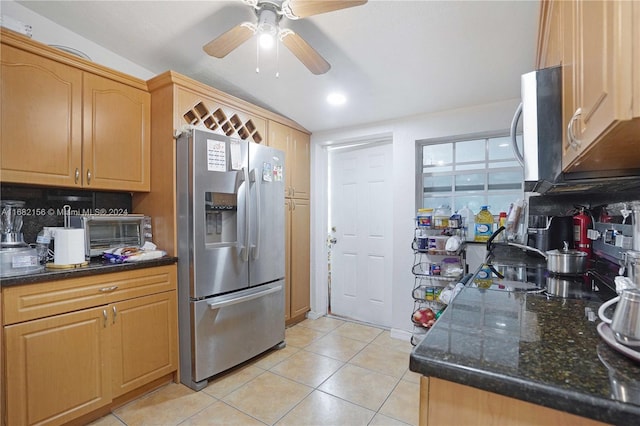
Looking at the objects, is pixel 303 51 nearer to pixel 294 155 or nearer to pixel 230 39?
pixel 230 39

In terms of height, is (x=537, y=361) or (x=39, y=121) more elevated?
(x=39, y=121)

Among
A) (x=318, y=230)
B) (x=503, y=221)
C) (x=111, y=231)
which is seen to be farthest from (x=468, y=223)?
(x=111, y=231)

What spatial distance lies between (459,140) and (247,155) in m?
1.99

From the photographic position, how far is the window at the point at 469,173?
2635mm

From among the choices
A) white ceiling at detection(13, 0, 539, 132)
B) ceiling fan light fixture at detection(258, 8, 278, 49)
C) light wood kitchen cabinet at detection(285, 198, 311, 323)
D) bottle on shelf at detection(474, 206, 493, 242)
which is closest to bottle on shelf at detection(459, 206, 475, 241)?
bottle on shelf at detection(474, 206, 493, 242)

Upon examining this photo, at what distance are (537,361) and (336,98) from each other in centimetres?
253

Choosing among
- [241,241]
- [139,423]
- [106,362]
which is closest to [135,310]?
[106,362]

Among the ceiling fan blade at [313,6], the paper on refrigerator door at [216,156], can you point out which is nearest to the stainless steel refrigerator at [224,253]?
the paper on refrigerator door at [216,156]

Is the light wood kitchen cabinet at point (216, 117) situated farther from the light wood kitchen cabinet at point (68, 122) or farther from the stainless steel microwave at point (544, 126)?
the stainless steel microwave at point (544, 126)

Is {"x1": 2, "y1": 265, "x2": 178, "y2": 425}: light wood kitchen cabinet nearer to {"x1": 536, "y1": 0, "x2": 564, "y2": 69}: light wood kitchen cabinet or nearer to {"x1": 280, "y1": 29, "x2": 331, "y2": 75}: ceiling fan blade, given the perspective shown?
{"x1": 280, "y1": 29, "x2": 331, "y2": 75}: ceiling fan blade

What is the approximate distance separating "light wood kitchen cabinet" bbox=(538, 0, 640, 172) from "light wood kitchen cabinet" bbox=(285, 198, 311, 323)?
2.55 meters

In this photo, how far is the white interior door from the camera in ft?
10.6

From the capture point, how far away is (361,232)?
3396mm

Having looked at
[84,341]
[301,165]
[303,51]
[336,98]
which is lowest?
[84,341]
